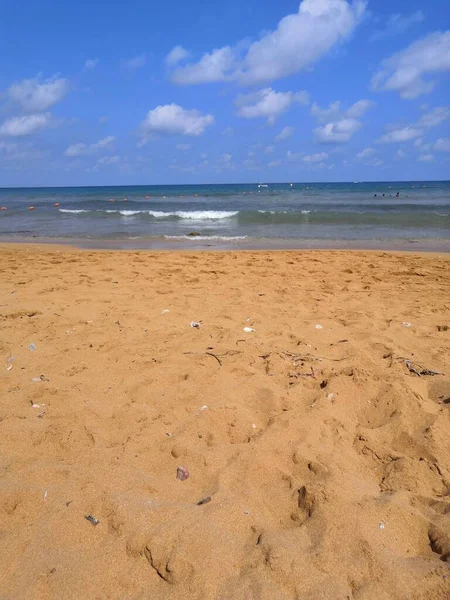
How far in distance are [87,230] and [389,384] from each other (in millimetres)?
14641

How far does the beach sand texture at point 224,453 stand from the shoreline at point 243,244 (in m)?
6.42

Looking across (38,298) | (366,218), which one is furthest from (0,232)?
(366,218)

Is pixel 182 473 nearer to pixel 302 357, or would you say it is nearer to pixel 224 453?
pixel 224 453

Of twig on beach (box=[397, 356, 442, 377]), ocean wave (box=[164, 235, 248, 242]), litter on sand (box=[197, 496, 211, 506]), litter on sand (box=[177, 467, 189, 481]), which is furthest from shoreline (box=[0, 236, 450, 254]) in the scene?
litter on sand (box=[197, 496, 211, 506])

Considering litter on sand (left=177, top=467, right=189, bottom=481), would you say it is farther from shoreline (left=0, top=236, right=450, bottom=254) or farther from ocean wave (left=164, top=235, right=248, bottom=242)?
ocean wave (left=164, top=235, right=248, bottom=242)

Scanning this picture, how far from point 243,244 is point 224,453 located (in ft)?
32.7

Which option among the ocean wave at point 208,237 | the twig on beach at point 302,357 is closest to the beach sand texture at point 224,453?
the twig on beach at point 302,357

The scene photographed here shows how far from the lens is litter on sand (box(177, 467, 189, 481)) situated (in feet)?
6.56

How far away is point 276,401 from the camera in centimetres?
262

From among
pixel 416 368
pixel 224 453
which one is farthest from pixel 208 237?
pixel 224 453

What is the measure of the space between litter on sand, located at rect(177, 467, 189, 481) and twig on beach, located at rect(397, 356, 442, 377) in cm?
183

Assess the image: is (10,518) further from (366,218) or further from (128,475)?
(366,218)

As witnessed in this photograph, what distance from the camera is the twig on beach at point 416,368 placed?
9.72 ft

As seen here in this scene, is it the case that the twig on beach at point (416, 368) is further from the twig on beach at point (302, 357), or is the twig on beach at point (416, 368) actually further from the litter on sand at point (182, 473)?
the litter on sand at point (182, 473)
